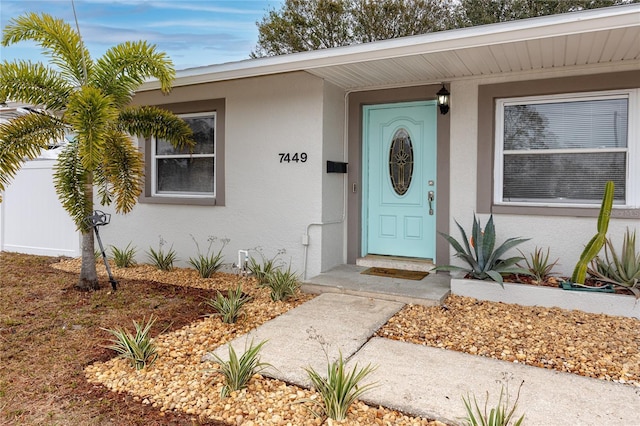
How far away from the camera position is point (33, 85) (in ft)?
15.4

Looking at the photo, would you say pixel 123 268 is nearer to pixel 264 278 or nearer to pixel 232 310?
pixel 264 278

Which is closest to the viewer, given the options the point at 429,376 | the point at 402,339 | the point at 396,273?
the point at 429,376

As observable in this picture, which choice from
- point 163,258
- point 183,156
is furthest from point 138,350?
point 183,156

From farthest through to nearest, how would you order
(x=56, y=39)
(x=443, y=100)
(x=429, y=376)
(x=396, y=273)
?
(x=396, y=273), (x=443, y=100), (x=56, y=39), (x=429, y=376)

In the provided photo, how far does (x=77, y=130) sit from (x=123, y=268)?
9.13 ft

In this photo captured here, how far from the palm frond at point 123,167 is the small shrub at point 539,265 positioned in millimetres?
4388

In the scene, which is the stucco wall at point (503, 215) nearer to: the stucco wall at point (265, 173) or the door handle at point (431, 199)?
the door handle at point (431, 199)

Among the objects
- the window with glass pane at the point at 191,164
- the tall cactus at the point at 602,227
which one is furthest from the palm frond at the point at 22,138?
the tall cactus at the point at 602,227

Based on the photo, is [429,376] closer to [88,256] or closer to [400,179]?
[400,179]

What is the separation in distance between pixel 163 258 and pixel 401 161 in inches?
148

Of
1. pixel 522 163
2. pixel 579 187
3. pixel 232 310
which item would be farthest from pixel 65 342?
pixel 579 187

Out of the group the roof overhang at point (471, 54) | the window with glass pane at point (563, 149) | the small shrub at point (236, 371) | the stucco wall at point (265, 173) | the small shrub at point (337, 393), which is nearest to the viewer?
the small shrub at point (337, 393)

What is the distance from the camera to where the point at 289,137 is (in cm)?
581

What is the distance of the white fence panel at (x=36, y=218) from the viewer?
7598 mm
